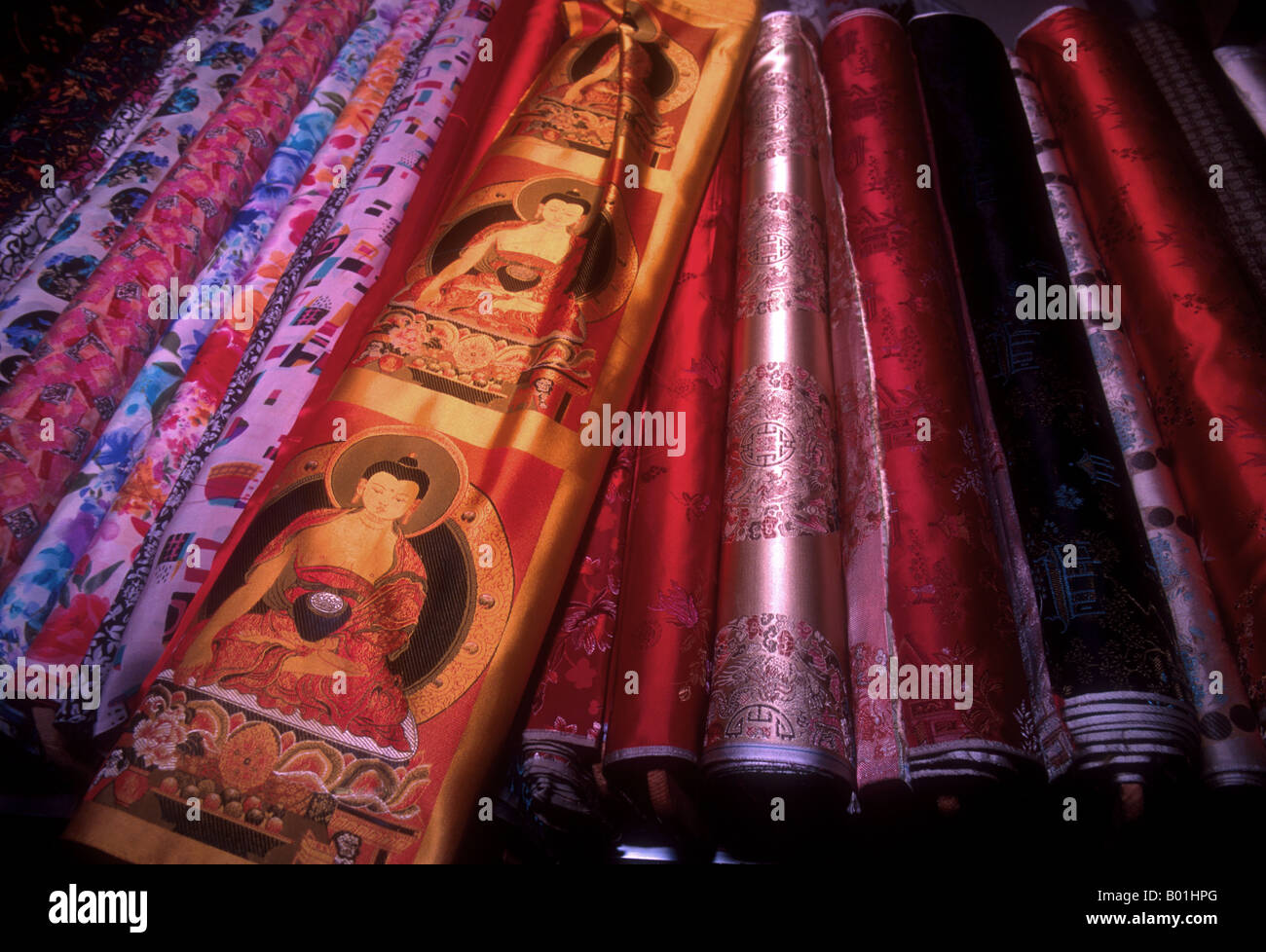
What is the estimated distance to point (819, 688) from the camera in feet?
2.15

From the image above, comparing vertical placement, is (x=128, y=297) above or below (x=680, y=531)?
above

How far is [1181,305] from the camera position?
2.77 ft

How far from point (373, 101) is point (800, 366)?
929 millimetres

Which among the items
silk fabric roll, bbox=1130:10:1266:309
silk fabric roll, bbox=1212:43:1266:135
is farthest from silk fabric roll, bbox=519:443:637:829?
silk fabric roll, bbox=1212:43:1266:135

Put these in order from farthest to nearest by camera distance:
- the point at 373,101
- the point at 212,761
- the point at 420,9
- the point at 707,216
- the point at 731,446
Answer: the point at 420,9
the point at 373,101
the point at 707,216
the point at 731,446
the point at 212,761

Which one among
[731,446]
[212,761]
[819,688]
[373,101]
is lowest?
[212,761]

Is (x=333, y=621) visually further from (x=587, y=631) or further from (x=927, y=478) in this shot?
(x=927, y=478)

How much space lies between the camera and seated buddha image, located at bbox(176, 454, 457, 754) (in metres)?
0.59

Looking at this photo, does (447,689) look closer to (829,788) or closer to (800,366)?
(829,788)

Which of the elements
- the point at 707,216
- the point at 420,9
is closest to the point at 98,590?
the point at 707,216

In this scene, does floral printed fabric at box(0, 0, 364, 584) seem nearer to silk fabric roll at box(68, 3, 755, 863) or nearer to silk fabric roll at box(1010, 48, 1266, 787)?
silk fabric roll at box(68, 3, 755, 863)

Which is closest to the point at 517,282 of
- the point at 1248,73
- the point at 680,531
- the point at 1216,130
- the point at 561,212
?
the point at 561,212

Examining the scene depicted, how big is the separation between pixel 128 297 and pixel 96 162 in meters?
0.38

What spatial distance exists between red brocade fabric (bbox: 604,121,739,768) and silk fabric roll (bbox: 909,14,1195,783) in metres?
0.33
